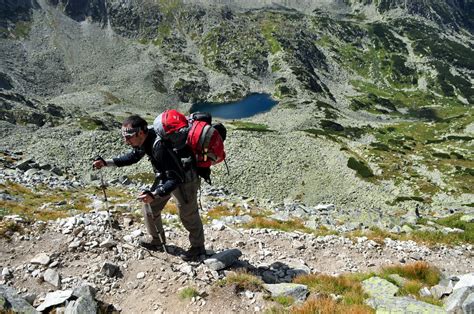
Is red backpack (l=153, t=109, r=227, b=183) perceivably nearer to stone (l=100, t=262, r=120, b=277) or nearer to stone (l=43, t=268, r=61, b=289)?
stone (l=100, t=262, r=120, b=277)

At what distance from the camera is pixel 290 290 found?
27.2 feet

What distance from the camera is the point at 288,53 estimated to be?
188 m

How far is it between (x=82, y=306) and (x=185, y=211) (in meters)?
3.07

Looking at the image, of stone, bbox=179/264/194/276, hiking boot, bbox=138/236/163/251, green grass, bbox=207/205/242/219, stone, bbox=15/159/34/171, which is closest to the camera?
stone, bbox=179/264/194/276

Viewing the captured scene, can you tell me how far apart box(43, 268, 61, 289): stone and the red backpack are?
3.96m

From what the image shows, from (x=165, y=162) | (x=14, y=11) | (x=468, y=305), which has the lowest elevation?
(x=468, y=305)

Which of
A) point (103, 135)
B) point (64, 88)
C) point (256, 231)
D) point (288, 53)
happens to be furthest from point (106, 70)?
point (256, 231)

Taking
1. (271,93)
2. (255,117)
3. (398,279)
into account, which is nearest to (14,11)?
(271,93)

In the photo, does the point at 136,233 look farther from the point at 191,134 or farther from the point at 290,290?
the point at 290,290

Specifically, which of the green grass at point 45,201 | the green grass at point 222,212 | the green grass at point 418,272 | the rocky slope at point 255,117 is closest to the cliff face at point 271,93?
the rocky slope at point 255,117

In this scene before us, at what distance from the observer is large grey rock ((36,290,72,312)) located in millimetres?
7469

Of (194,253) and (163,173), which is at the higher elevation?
(163,173)

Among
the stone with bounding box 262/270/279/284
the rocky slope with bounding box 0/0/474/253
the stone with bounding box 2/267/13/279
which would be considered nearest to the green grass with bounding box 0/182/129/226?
the stone with bounding box 2/267/13/279

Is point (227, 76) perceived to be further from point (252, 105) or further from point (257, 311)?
point (257, 311)
